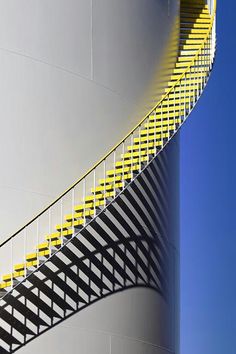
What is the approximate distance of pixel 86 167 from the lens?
21094mm

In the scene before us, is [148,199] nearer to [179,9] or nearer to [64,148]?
[64,148]

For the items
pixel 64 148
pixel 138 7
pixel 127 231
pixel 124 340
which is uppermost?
pixel 138 7

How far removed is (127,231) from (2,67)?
4.18m

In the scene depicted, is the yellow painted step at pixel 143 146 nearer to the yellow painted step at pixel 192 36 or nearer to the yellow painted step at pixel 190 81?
the yellow painted step at pixel 190 81

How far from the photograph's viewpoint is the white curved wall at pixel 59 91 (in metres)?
20.2

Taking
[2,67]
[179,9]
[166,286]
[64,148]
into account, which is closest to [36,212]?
[64,148]

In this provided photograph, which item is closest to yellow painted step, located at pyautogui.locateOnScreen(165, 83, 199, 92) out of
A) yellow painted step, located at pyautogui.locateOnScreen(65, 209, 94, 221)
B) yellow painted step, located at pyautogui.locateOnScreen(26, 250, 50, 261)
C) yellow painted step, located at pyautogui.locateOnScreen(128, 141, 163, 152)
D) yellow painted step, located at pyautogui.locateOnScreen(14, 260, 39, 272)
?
yellow painted step, located at pyautogui.locateOnScreen(128, 141, 163, 152)

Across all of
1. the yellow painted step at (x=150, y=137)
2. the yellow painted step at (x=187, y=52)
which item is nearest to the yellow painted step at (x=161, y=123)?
the yellow painted step at (x=150, y=137)

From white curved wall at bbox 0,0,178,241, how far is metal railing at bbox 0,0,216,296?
0.22 meters

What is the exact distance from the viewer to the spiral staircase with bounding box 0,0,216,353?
1973cm

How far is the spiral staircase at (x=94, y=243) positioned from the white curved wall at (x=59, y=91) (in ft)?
1.14

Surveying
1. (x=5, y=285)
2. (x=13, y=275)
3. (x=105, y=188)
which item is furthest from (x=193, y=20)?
(x=5, y=285)

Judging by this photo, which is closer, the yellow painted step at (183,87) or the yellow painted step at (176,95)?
the yellow painted step at (176,95)

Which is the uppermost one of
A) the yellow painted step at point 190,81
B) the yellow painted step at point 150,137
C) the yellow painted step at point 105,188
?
the yellow painted step at point 190,81
